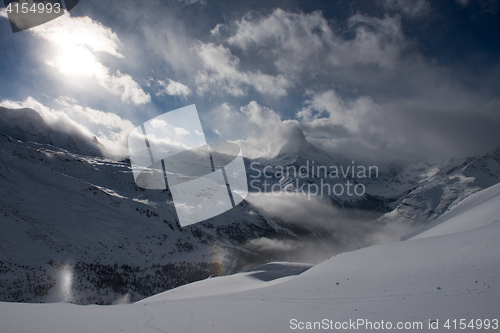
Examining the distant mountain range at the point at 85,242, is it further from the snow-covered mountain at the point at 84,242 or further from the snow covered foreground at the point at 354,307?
the snow covered foreground at the point at 354,307

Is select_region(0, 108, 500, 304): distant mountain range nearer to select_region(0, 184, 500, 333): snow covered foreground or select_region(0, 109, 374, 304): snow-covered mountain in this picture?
select_region(0, 109, 374, 304): snow-covered mountain

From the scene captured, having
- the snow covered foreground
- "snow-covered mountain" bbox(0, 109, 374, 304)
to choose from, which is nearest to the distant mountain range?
"snow-covered mountain" bbox(0, 109, 374, 304)

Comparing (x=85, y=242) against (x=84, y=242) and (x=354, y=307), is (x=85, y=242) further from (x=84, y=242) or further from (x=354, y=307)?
(x=354, y=307)

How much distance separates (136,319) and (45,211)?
4581 centimetres

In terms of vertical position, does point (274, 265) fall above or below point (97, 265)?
below

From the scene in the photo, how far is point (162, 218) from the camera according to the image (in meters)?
61.9

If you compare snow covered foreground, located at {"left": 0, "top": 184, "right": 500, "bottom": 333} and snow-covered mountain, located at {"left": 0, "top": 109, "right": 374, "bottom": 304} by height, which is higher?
snow covered foreground, located at {"left": 0, "top": 184, "right": 500, "bottom": 333}

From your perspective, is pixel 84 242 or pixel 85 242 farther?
pixel 85 242

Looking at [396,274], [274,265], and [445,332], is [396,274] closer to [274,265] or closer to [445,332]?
[445,332]

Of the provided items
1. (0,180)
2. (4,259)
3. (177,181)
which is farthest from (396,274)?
(177,181)

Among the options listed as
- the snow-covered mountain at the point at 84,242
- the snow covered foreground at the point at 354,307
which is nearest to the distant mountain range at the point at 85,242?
the snow-covered mountain at the point at 84,242

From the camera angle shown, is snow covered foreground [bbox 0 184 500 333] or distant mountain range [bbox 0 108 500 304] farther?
distant mountain range [bbox 0 108 500 304]

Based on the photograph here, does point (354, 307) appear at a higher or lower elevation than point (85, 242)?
higher

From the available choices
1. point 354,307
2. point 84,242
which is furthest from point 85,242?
point 354,307
